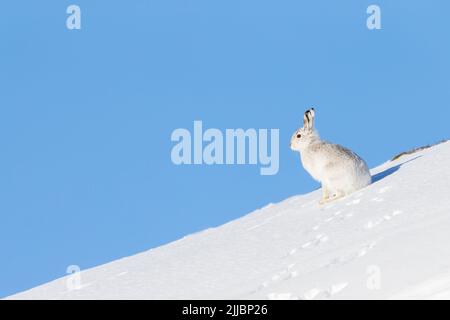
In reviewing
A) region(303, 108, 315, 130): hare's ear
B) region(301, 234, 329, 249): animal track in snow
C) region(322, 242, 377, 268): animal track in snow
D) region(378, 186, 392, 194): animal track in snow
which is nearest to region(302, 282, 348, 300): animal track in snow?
region(322, 242, 377, 268): animal track in snow

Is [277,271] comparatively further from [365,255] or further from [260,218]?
[260,218]

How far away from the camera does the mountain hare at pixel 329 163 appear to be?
621 inches

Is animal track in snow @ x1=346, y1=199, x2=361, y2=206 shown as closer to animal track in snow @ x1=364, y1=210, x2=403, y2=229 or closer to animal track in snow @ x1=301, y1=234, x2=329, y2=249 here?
animal track in snow @ x1=364, y1=210, x2=403, y2=229

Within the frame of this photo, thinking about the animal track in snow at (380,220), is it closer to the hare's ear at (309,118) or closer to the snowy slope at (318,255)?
the snowy slope at (318,255)

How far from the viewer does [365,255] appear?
36.3 feet

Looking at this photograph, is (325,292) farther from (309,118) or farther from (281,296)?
(309,118)

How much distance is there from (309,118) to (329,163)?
3.72 feet

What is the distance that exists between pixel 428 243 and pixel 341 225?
3.16 meters

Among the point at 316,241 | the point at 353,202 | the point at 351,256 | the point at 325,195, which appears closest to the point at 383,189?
the point at 353,202

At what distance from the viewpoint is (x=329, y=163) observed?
15.7 m

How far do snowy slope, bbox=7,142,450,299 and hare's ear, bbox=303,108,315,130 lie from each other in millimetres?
1416

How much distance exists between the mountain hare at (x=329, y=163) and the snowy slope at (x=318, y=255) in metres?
0.32

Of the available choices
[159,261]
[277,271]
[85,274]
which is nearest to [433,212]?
[277,271]
